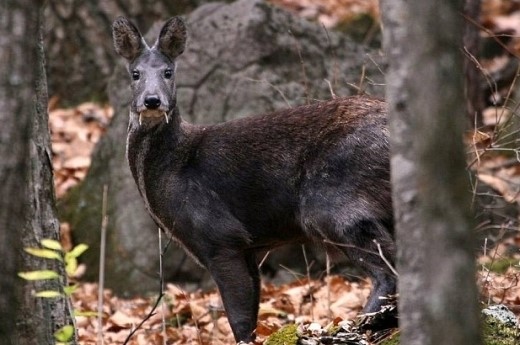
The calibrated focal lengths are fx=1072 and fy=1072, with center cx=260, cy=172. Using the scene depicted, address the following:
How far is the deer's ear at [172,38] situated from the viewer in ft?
28.2

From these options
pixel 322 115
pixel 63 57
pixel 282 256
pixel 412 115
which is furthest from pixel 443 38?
pixel 63 57

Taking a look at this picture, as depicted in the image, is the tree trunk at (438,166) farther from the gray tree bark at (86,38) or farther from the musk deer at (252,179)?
the gray tree bark at (86,38)

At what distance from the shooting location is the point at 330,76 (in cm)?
1114

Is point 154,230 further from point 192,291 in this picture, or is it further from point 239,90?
point 239,90

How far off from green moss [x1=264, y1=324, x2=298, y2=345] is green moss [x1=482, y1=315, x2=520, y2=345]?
3.13 feet

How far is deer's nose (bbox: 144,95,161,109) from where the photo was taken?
8.00 meters

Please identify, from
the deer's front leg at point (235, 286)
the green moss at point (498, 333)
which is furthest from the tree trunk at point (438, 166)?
the deer's front leg at point (235, 286)

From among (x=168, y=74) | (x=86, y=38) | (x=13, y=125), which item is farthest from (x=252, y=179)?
(x=86, y=38)

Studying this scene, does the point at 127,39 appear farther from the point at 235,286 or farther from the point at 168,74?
the point at 235,286

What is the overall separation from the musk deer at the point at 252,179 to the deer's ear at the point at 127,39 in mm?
11

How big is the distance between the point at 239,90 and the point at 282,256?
177cm

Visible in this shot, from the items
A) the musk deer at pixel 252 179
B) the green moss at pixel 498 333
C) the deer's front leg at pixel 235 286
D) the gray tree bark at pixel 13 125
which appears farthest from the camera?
the deer's front leg at pixel 235 286

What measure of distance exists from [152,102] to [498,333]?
11.8 ft

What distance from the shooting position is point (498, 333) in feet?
17.4
